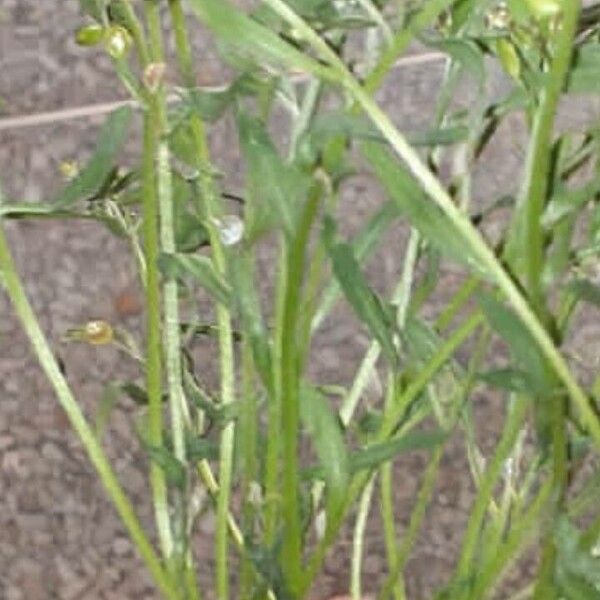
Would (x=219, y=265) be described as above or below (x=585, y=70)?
below

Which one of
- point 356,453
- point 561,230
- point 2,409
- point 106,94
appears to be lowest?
point 2,409

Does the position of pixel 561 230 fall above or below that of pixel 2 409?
above

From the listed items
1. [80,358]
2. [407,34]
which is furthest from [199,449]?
[80,358]

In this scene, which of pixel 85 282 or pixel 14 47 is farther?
pixel 14 47

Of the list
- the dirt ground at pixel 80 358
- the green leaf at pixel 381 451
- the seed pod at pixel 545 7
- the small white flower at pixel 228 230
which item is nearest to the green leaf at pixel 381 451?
the green leaf at pixel 381 451

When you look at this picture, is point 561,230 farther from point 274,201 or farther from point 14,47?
point 14,47

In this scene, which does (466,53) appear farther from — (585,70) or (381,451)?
(381,451)

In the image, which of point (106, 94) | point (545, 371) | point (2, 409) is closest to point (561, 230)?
point (545, 371)

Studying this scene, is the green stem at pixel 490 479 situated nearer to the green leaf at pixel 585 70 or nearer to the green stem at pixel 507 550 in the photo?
the green stem at pixel 507 550
